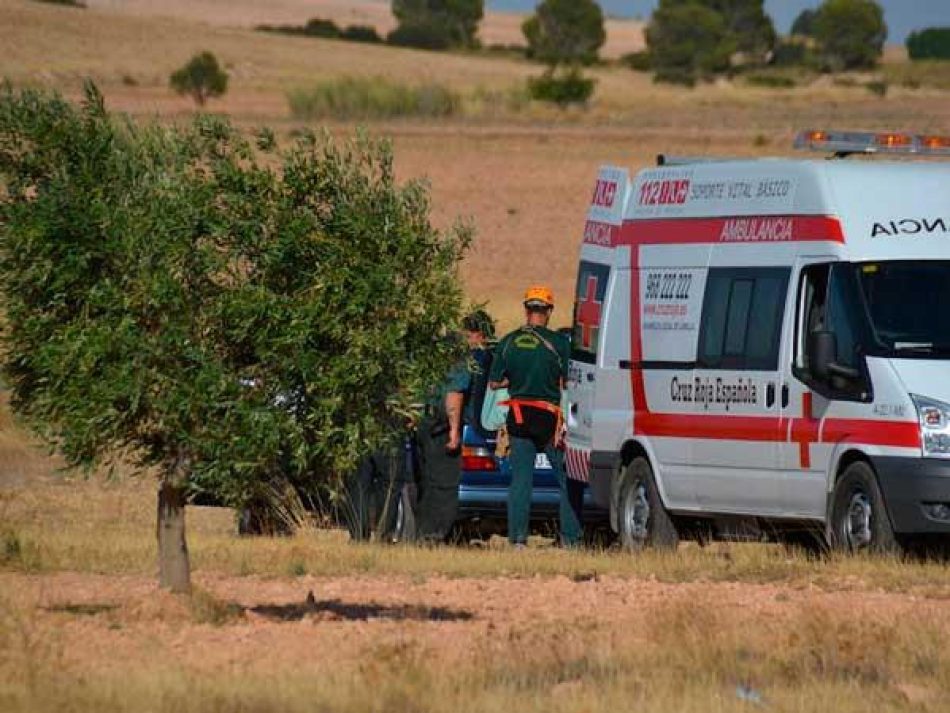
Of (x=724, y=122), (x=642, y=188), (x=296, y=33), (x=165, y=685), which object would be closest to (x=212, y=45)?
(x=296, y=33)

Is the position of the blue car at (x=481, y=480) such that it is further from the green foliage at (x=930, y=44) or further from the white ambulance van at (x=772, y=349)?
the green foliage at (x=930, y=44)

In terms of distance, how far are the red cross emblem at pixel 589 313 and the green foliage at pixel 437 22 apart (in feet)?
408

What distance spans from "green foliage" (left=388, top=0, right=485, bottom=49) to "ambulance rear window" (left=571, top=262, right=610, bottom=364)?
124 m

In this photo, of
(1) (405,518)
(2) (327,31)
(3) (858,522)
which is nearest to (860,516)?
(3) (858,522)

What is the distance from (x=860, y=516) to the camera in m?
15.6

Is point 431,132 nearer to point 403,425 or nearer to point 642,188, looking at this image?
point 642,188

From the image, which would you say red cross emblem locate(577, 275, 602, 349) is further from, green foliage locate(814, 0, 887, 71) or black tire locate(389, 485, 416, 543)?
green foliage locate(814, 0, 887, 71)

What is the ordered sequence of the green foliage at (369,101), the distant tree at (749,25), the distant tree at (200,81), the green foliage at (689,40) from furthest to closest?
the distant tree at (749,25) < the green foliage at (689,40) < the distant tree at (200,81) < the green foliage at (369,101)

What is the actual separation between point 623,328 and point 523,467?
1.16 m

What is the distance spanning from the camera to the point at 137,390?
11453 millimetres

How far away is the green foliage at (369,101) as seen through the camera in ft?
242

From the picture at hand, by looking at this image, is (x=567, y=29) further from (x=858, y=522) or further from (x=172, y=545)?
(x=172, y=545)

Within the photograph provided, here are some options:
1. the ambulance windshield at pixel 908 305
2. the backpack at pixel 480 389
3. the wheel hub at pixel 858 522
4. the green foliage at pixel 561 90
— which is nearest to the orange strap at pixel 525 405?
the backpack at pixel 480 389

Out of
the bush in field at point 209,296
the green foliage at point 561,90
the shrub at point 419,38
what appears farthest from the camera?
the shrub at point 419,38
